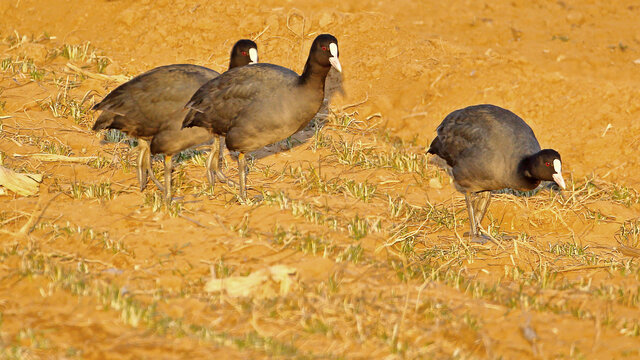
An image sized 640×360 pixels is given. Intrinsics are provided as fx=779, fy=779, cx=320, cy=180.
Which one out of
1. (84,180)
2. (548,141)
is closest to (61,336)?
(84,180)

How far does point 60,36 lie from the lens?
42.3ft

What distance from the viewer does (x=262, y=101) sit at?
7512mm

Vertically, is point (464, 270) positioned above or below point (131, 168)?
below

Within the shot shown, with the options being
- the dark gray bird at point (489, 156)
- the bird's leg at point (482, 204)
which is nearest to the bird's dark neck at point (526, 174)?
the dark gray bird at point (489, 156)

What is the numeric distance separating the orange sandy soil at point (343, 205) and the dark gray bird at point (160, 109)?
1.92 feet

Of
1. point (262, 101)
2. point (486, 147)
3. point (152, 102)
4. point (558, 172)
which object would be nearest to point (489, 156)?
point (486, 147)

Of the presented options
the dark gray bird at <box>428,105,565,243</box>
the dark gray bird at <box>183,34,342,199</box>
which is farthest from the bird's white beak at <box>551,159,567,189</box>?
the dark gray bird at <box>183,34,342,199</box>

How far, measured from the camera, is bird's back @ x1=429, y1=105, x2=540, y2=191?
7.76 m

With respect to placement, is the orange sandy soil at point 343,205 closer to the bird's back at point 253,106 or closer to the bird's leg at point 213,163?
the bird's leg at point 213,163

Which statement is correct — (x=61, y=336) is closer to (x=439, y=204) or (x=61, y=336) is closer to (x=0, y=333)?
(x=0, y=333)

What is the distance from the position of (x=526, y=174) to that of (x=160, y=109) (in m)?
3.64

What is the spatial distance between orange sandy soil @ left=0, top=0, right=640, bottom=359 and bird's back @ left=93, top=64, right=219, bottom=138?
2.25 feet

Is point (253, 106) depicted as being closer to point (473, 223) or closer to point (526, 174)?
point (473, 223)

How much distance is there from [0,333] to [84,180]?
3.54m
